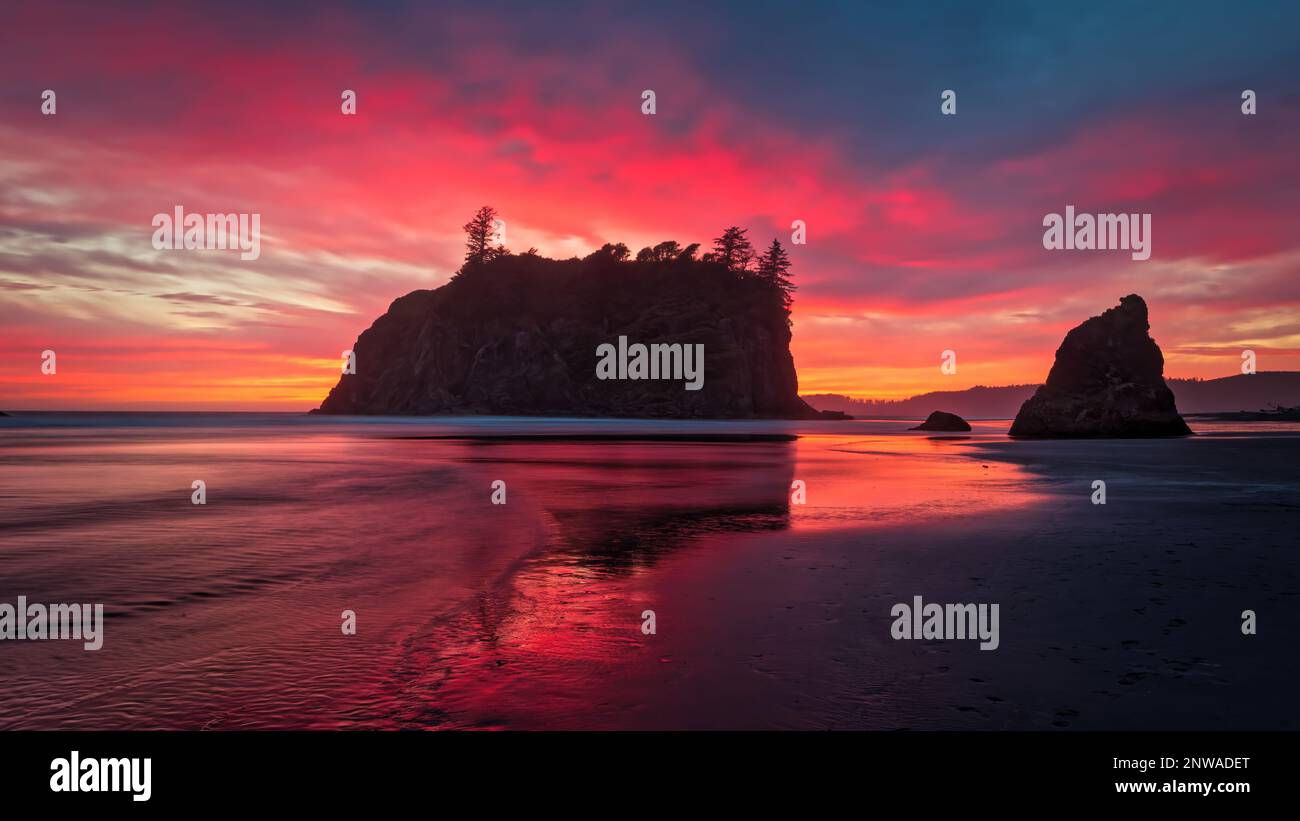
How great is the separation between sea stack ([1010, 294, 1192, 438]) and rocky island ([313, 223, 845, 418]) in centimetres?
6868

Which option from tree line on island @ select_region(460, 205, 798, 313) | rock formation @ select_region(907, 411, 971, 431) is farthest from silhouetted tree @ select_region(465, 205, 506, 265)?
rock formation @ select_region(907, 411, 971, 431)

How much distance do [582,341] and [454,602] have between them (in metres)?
120

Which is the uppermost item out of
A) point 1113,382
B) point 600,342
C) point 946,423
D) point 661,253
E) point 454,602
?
point 661,253

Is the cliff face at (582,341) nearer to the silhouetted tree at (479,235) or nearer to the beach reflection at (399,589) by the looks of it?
the silhouetted tree at (479,235)

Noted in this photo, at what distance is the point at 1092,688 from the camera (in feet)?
16.7

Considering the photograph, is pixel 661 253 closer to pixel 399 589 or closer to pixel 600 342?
pixel 600 342

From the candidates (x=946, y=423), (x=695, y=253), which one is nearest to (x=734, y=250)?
(x=695, y=253)

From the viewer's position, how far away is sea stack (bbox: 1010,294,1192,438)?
49094 millimetres

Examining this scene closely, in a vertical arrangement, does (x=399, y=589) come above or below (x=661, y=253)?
below

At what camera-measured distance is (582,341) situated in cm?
12662

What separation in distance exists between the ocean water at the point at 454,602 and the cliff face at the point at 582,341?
100645mm

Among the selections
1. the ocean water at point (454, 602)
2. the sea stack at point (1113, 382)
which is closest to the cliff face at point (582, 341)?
the sea stack at point (1113, 382)
